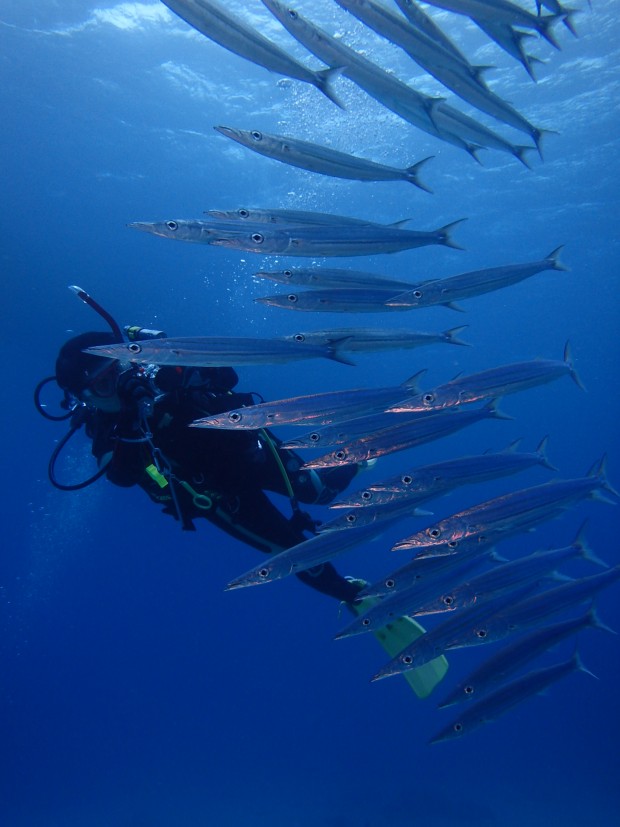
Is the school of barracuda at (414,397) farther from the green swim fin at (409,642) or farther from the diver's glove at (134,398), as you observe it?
the green swim fin at (409,642)

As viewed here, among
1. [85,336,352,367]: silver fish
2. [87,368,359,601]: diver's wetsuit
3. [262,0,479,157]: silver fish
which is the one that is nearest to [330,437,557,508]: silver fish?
[85,336,352,367]: silver fish

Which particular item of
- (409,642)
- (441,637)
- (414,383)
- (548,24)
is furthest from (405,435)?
(409,642)

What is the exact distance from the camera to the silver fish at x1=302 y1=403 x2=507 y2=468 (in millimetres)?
3828

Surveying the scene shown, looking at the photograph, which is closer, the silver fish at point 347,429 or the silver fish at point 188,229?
the silver fish at point 188,229

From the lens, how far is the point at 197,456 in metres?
4.94

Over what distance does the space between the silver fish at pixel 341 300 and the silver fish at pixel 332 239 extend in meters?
0.29

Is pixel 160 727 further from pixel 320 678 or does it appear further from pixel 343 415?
pixel 343 415

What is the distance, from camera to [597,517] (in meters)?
36.4

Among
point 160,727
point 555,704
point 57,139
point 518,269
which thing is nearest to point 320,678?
point 160,727

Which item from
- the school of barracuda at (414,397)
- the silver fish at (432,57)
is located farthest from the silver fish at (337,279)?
the silver fish at (432,57)

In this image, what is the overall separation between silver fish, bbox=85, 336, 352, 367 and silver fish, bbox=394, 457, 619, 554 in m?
1.58

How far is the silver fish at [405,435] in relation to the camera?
3.83 metres

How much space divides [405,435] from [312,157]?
2.10 metres

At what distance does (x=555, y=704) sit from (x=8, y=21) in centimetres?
3041
